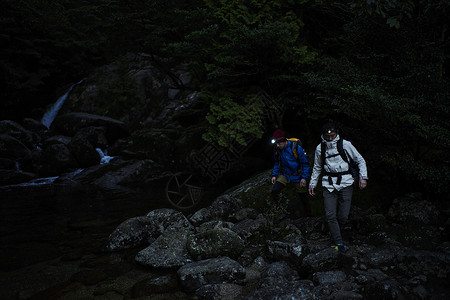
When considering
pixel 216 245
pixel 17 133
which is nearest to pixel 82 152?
pixel 17 133

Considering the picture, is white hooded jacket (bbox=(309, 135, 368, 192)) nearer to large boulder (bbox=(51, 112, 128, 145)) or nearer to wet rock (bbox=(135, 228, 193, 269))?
wet rock (bbox=(135, 228, 193, 269))

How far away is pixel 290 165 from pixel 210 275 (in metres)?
3.11

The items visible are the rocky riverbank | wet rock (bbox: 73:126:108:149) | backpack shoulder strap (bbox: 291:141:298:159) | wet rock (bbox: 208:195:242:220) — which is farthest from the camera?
wet rock (bbox: 73:126:108:149)

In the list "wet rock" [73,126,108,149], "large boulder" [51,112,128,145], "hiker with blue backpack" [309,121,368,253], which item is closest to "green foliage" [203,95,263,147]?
"hiker with blue backpack" [309,121,368,253]

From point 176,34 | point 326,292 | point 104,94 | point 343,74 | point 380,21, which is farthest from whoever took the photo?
point 104,94

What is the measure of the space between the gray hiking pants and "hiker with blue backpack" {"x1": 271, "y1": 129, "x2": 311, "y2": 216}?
921 millimetres

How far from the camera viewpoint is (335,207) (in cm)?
489

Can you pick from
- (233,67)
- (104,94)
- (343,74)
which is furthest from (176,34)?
(104,94)

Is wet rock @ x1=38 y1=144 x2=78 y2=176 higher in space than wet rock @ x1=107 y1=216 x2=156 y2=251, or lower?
higher

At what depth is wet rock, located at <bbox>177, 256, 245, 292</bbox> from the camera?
14.3ft

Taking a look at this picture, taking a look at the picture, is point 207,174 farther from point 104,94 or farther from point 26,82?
point 26,82

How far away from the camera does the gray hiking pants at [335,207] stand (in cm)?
480

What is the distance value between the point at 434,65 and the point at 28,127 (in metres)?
27.5

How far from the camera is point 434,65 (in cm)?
545
